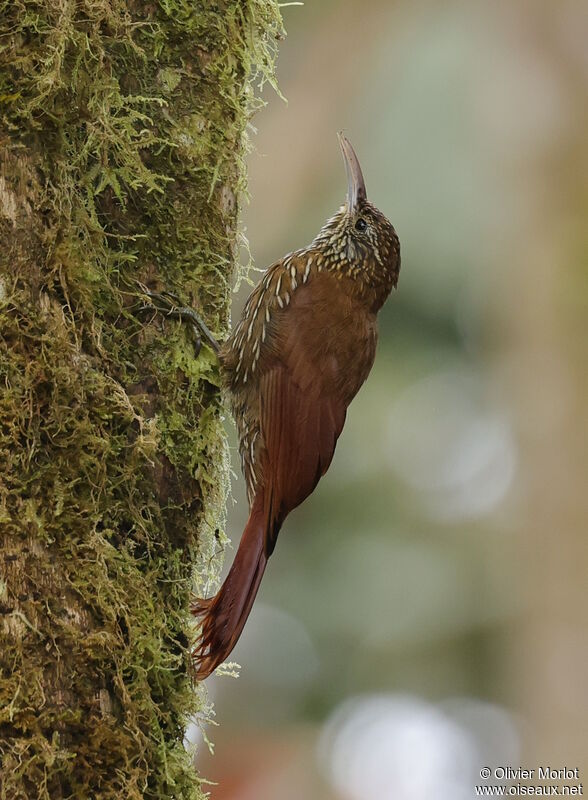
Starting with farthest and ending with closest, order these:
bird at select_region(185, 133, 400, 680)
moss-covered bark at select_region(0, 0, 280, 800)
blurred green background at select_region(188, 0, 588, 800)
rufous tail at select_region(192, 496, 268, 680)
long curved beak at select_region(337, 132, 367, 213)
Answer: blurred green background at select_region(188, 0, 588, 800), long curved beak at select_region(337, 132, 367, 213), bird at select_region(185, 133, 400, 680), rufous tail at select_region(192, 496, 268, 680), moss-covered bark at select_region(0, 0, 280, 800)

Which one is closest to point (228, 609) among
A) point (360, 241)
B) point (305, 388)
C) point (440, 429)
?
point (305, 388)

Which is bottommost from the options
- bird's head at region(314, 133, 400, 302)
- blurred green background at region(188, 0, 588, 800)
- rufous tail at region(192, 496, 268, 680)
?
blurred green background at region(188, 0, 588, 800)

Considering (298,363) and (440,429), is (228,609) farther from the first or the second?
(440,429)

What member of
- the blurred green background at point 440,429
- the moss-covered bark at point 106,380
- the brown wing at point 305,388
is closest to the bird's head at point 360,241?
the brown wing at point 305,388

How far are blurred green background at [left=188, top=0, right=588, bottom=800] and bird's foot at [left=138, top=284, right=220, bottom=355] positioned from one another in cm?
354

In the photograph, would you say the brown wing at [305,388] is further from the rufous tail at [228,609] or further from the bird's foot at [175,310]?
the bird's foot at [175,310]

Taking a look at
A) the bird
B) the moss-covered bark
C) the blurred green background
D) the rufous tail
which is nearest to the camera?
the moss-covered bark

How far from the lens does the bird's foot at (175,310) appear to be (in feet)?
7.31

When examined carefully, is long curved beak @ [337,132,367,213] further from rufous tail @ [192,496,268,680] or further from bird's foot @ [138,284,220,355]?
rufous tail @ [192,496,268,680]

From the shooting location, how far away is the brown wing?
9.18 ft

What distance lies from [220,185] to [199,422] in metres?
0.57

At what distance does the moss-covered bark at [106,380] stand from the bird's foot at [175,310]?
0.03 meters

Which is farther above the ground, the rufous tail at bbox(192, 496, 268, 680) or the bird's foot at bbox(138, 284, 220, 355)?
the bird's foot at bbox(138, 284, 220, 355)

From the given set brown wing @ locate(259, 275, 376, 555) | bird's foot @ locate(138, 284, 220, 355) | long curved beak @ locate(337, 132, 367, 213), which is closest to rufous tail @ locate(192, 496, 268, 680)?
brown wing @ locate(259, 275, 376, 555)
